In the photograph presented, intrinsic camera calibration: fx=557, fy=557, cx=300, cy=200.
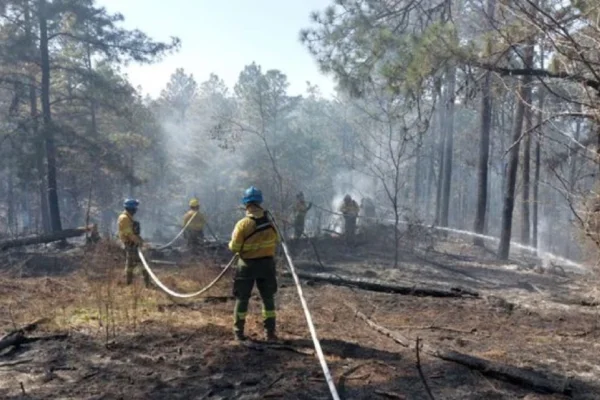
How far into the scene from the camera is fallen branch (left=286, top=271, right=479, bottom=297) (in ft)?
33.6

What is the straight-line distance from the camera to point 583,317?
28.7 ft

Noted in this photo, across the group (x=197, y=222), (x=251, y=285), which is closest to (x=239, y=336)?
(x=251, y=285)

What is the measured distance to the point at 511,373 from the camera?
18.3ft

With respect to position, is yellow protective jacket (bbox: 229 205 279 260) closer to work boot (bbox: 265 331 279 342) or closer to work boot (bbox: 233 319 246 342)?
work boot (bbox: 233 319 246 342)

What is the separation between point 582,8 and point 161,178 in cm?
4072

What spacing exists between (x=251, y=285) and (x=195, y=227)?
724cm

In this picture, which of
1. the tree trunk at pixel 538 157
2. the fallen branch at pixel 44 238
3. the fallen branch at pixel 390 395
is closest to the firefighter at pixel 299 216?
the fallen branch at pixel 44 238

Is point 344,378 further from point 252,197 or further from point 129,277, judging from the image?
point 129,277

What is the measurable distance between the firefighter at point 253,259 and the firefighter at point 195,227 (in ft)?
22.5

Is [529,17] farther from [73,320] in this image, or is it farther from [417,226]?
[417,226]

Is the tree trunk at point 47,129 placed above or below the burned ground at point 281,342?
above

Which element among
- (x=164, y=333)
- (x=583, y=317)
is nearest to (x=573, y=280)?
(x=583, y=317)

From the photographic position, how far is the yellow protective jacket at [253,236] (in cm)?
710

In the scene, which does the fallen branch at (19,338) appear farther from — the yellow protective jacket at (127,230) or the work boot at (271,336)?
the yellow protective jacket at (127,230)
